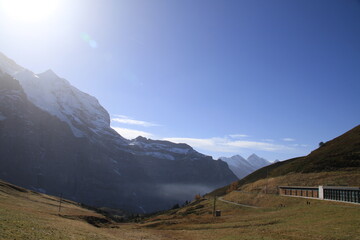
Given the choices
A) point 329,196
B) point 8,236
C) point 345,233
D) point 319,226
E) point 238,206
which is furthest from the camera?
point 238,206

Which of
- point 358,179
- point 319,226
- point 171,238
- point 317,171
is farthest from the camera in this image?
point 317,171

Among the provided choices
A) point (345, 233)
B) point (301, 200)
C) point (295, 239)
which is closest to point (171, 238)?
point (295, 239)

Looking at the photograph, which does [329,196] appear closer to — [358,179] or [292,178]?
[358,179]

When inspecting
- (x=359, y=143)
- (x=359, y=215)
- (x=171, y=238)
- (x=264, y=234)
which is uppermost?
(x=359, y=143)

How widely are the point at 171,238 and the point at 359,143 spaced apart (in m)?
105

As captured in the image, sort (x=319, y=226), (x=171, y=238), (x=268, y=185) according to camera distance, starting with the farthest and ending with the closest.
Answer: (x=268, y=185)
(x=171, y=238)
(x=319, y=226)

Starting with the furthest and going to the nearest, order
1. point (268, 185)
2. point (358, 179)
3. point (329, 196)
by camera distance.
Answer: point (268, 185)
point (358, 179)
point (329, 196)

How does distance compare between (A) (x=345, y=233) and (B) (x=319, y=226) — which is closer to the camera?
(A) (x=345, y=233)

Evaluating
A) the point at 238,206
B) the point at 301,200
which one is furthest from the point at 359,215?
the point at 238,206

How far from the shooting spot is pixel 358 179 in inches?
3314

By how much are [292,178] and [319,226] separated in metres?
76.9

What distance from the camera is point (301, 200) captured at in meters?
75.5

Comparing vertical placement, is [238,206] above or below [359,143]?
below

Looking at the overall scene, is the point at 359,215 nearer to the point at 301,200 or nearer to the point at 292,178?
the point at 301,200
